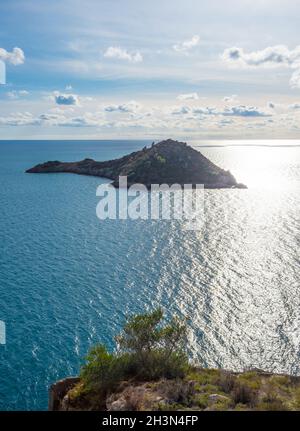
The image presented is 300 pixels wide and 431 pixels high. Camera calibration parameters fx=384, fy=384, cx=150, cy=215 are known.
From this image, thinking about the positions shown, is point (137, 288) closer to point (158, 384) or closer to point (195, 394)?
point (158, 384)

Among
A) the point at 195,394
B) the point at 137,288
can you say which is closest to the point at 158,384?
the point at 195,394

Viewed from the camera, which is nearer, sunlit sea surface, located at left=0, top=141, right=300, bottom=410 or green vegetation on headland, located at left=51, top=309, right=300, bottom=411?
green vegetation on headland, located at left=51, top=309, right=300, bottom=411

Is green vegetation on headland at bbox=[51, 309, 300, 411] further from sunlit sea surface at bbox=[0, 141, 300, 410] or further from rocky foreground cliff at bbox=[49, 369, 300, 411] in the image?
sunlit sea surface at bbox=[0, 141, 300, 410]

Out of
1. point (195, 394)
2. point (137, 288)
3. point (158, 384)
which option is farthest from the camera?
point (137, 288)

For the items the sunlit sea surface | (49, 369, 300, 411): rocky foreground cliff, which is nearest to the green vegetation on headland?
(49, 369, 300, 411): rocky foreground cliff

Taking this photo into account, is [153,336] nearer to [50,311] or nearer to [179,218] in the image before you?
[50,311]

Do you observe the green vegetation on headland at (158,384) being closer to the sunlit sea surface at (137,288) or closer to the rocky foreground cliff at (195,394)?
the rocky foreground cliff at (195,394)

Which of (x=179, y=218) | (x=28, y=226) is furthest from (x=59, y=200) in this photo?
(x=179, y=218)

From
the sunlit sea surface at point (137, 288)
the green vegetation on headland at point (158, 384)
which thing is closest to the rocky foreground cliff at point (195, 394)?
the green vegetation on headland at point (158, 384)
